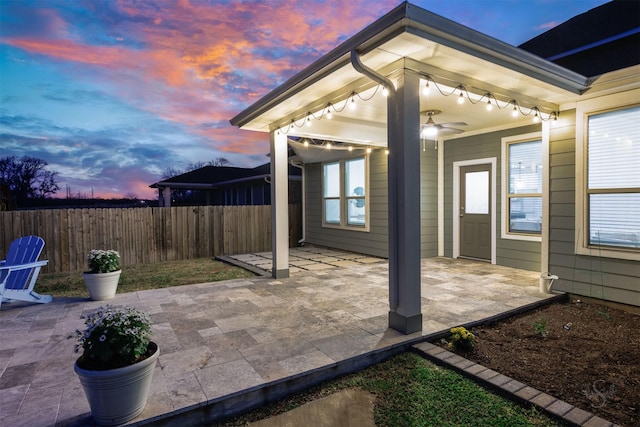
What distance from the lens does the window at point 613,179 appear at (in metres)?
3.70

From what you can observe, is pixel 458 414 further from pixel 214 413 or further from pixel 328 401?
pixel 214 413

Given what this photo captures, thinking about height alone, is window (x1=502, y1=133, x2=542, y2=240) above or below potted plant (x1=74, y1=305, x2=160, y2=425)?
above

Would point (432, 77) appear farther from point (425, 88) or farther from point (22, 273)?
point (22, 273)

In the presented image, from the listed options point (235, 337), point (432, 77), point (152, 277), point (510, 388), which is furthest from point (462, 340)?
point (152, 277)

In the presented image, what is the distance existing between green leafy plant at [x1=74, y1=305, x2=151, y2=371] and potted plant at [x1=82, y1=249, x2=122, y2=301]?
9.01 feet

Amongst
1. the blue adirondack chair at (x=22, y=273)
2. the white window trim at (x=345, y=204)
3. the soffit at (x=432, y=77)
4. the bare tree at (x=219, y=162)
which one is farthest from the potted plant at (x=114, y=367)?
the bare tree at (x=219, y=162)

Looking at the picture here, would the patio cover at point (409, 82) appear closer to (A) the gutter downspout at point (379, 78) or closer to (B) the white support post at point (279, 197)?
(A) the gutter downspout at point (379, 78)

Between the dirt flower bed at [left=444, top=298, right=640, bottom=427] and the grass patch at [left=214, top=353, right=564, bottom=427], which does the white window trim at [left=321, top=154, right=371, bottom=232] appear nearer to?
the dirt flower bed at [left=444, top=298, right=640, bottom=427]

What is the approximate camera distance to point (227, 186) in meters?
15.0

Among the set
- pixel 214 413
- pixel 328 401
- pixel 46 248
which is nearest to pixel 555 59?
pixel 328 401

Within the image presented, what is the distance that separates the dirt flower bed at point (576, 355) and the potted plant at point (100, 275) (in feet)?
13.6

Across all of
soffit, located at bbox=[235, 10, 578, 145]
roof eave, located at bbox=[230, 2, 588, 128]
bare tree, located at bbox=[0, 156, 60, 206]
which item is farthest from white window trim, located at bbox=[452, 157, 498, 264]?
bare tree, located at bbox=[0, 156, 60, 206]

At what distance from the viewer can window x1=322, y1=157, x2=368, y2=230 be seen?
7.96m

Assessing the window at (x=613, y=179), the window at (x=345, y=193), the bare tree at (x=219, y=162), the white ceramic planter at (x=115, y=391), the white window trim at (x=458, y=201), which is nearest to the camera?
the white ceramic planter at (x=115, y=391)
